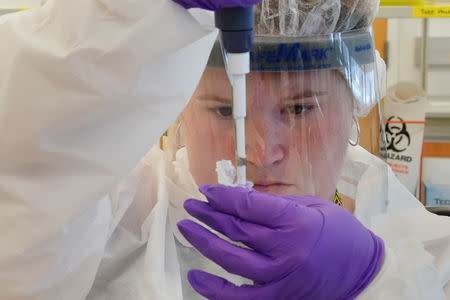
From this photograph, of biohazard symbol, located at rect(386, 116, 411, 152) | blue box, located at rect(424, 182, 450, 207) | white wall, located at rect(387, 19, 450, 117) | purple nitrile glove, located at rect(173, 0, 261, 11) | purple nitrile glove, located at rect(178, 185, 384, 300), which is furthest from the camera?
white wall, located at rect(387, 19, 450, 117)

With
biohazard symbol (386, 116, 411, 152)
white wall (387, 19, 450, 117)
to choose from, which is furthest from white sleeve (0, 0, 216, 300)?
white wall (387, 19, 450, 117)

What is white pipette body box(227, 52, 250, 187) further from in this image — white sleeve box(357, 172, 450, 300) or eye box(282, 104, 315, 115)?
white sleeve box(357, 172, 450, 300)

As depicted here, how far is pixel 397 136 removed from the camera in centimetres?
206

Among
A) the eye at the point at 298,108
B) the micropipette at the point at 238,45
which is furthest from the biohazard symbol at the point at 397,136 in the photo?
the micropipette at the point at 238,45

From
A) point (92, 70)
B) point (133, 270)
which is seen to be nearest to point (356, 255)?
point (133, 270)

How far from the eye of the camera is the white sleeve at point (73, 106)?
616 millimetres

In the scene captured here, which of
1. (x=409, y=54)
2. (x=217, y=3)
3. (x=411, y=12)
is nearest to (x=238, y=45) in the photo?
(x=217, y=3)

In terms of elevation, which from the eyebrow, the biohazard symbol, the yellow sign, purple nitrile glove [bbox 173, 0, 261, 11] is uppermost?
purple nitrile glove [bbox 173, 0, 261, 11]

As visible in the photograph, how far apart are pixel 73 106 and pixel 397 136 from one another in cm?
167

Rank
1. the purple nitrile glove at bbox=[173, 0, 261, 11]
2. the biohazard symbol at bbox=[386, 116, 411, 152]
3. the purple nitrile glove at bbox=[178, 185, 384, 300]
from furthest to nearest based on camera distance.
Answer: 1. the biohazard symbol at bbox=[386, 116, 411, 152]
2. the purple nitrile glove at bbox=[178, 185, 384, 300]
3. the purple nitrile glove at bbox=[173, 0, 261, 11]

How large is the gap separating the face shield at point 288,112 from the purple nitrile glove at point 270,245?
0.09 m

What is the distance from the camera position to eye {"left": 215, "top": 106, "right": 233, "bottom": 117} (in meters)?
0.80

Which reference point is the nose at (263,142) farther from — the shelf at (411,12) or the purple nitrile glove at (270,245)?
the shelf at (411,12)

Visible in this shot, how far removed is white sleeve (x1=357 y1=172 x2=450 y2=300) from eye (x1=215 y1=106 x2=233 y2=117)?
34 centimetres
